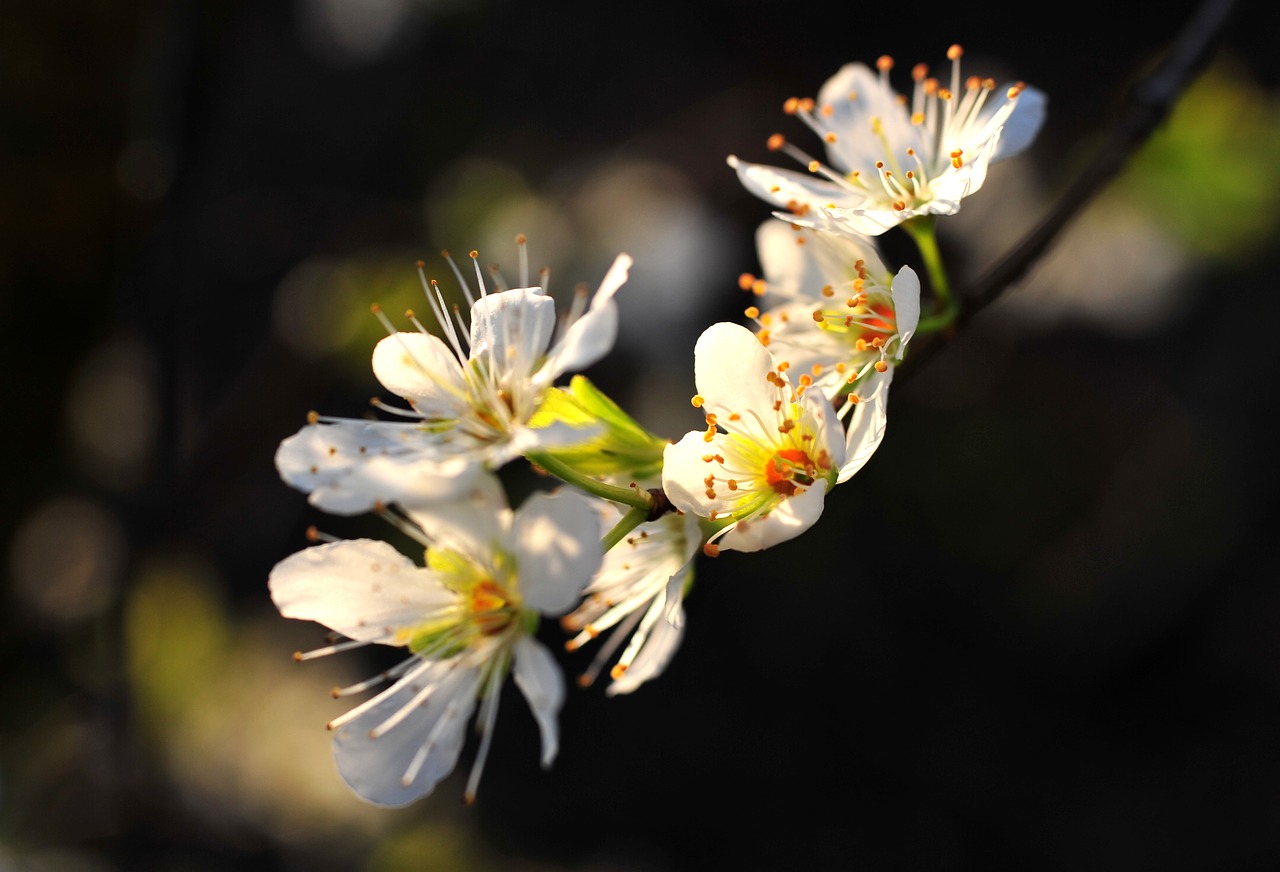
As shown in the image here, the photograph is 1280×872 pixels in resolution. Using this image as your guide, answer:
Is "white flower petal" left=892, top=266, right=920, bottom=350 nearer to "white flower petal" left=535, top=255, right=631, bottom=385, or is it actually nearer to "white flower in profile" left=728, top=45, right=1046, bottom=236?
"white flower in profile" left=728, top=45, right=1046, bottom=236

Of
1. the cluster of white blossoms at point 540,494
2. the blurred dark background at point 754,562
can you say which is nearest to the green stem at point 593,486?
the cluster of white blossoms at point 540,494

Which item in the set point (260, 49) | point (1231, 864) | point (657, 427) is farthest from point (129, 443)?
point (1231, 864)

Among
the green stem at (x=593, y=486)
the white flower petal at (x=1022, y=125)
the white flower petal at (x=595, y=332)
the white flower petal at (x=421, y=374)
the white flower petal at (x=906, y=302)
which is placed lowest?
the green stem at (x=593, y=486)

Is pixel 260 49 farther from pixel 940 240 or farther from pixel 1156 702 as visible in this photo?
pixel 1156 702

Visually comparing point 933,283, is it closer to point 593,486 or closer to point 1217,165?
point 593,486

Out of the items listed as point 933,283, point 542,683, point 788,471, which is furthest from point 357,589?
point 933,283

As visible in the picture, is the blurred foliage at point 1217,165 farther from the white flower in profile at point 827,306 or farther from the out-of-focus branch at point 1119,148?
the white flower in profile at point 827,306
